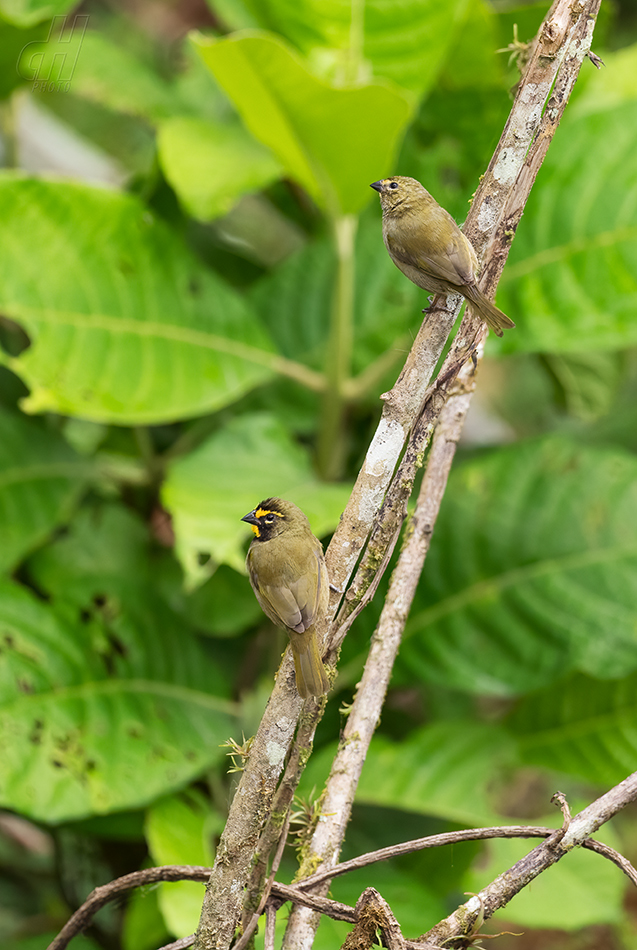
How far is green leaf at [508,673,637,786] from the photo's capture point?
158cm

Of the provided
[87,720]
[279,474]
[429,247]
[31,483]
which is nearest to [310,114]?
[279,474]

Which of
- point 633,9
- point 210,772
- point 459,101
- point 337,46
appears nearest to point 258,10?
point 337,46

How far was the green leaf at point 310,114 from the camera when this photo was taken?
45.9 inches

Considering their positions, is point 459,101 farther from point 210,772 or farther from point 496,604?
point 210,772

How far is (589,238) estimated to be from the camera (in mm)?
1456

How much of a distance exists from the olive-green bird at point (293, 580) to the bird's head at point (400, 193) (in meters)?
0.29

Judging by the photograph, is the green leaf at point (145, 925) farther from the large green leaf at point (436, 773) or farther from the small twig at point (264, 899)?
the small twig at point (264, 899)

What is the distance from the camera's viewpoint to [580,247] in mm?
1459

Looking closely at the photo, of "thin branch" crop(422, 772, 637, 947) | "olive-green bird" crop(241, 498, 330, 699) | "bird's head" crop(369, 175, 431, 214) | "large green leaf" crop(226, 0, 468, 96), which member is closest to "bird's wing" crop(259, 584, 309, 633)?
"olive-green bird" crop(241, 498, 330, 699)

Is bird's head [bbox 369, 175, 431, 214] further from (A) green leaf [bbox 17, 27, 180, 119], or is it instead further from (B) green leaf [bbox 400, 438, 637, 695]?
(A) green leaf [bbox 17, 27, 180, 119]

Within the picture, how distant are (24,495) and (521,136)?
4.18ft

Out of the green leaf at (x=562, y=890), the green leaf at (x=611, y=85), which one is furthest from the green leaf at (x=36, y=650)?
the green leaf at (x=611, y=85)

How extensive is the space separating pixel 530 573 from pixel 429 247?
92cm

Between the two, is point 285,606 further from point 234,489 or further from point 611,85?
point 611,85
